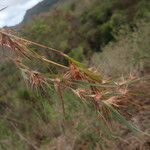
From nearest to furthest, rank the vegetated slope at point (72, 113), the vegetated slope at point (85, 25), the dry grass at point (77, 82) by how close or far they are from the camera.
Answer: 1. the dry grass at point (77, 82)
2. the vegetated slope at point (72, 113)
3. the vegetated slope at point (85, 25)

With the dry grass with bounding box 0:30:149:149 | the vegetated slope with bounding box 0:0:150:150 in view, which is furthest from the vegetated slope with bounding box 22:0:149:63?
the dry grass with bounding box 0:30:149:149

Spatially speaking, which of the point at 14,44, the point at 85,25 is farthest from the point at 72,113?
the point at 85,25

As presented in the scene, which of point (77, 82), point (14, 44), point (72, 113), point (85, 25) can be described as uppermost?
point (14, 44)

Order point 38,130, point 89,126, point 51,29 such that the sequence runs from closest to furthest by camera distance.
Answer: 1. point 89,126
2. point 38,130
3. point 51,29

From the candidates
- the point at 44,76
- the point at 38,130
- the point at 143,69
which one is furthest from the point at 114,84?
the point at 38,130

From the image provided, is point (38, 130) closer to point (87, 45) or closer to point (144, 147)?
point (144, 147)

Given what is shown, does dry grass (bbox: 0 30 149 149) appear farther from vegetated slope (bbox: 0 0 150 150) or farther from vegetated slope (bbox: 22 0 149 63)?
Answer: vegetated slope (bbox: 22 0 149 63)

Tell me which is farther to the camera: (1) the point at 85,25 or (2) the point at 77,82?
(1) the point at 85,25

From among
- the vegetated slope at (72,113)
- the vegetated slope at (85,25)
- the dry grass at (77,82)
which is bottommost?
the vegetated slope at (85,25)

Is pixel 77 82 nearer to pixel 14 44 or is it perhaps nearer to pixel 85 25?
pixel 14 44

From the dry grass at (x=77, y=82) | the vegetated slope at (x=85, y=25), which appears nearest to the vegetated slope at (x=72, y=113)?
the dry grass at (x=77, y=82)

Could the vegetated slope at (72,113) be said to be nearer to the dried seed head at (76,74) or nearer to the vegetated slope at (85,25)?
the dried seed head at (76,74)
